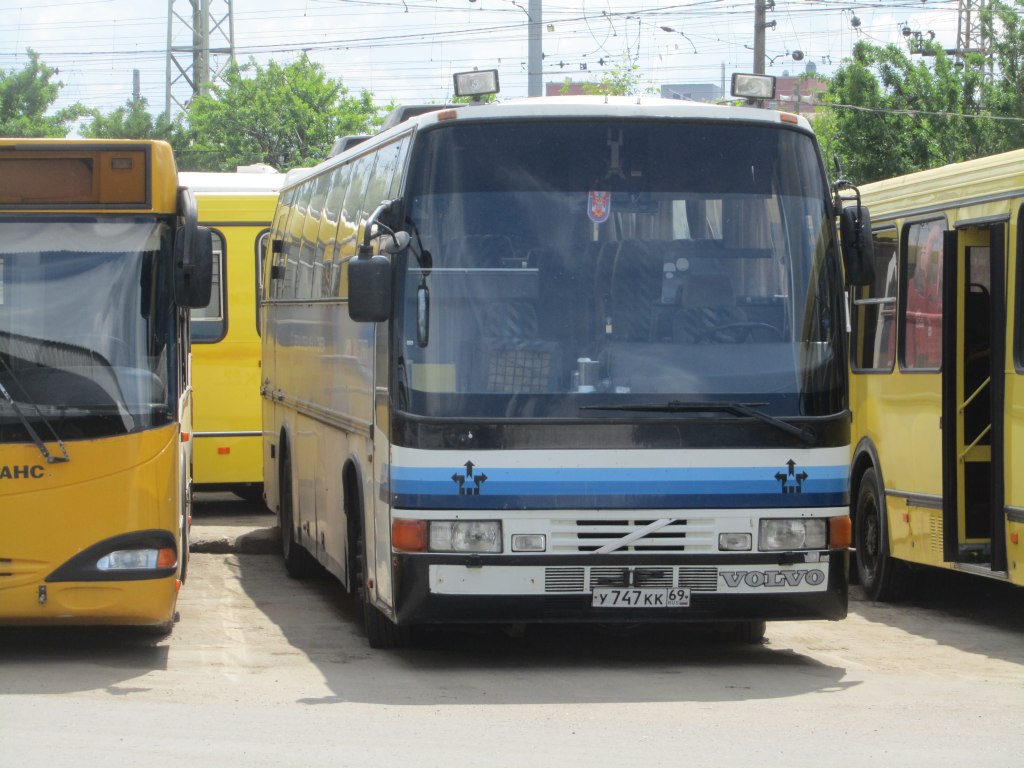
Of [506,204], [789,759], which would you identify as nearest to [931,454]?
[506,204]

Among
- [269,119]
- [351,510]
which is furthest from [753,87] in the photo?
[269,119]

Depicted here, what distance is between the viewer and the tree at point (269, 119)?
55.2m

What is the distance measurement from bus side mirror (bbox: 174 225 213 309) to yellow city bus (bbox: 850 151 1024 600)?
4.93 m

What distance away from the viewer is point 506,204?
9422 mm

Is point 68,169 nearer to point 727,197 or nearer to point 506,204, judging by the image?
point 506,204

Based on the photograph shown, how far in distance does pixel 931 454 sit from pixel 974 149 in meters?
15.7

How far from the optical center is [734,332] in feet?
30.8

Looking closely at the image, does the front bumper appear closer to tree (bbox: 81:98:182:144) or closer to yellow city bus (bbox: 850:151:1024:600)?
yellow city bus (bbox: 850:151:1024:600)

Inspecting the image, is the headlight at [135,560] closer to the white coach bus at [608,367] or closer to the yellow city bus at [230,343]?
the white coach bus at [608,367]

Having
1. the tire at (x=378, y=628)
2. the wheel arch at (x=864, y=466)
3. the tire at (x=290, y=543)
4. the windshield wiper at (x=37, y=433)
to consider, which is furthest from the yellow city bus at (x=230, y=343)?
the windshield wiper at (x=37, y=433)

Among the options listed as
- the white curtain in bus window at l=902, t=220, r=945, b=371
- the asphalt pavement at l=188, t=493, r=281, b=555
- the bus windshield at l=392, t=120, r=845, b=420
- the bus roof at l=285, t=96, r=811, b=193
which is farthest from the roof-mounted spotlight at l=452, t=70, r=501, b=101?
the asphalt pavement at l=188, t=493, r=281, b=555

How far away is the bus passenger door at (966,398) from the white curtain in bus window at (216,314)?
8.24 metres

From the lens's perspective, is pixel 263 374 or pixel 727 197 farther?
pixel 263 374

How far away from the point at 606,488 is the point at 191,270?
2494 millimetres
